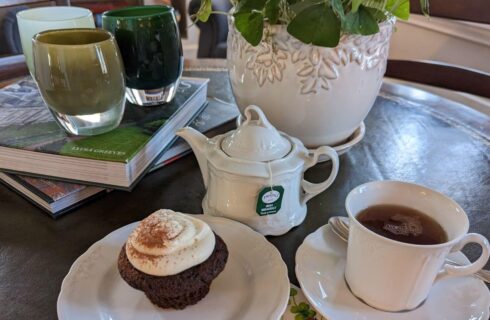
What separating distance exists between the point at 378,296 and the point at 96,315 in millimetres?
293

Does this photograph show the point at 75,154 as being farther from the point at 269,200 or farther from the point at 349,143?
the point at 349,143

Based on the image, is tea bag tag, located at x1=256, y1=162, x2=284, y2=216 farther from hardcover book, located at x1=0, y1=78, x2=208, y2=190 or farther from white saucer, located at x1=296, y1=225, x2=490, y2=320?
hardcover book, located at x1=0, y1=78, x2=208, y2=190

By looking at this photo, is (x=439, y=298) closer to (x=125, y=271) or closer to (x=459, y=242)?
(x=459, y=242)

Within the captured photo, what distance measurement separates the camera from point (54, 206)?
0.61 metres

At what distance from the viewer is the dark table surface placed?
→ 529 mm

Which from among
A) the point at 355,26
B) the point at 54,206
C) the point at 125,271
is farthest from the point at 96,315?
the point at 355,26

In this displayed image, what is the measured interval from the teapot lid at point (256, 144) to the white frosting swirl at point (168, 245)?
12cm

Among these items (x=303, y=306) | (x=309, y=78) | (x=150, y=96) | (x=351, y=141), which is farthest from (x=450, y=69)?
(x=303, y=306)

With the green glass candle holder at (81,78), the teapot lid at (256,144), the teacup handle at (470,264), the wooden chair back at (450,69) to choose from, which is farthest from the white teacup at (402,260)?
the wooden chair back at (450,69)

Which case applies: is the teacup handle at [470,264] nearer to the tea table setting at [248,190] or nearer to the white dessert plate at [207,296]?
the tea table setting at [248,190]

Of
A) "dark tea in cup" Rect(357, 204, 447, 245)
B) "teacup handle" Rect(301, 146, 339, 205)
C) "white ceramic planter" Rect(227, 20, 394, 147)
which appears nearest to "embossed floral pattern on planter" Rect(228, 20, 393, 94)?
"white ceramic planter" Rect(227, 20, 394, 147)

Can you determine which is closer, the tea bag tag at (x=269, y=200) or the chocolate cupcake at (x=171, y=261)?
the chocolate cupcake at (x=171, y=261)

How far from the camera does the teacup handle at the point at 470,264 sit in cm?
45

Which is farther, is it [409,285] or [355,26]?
[355,26]
